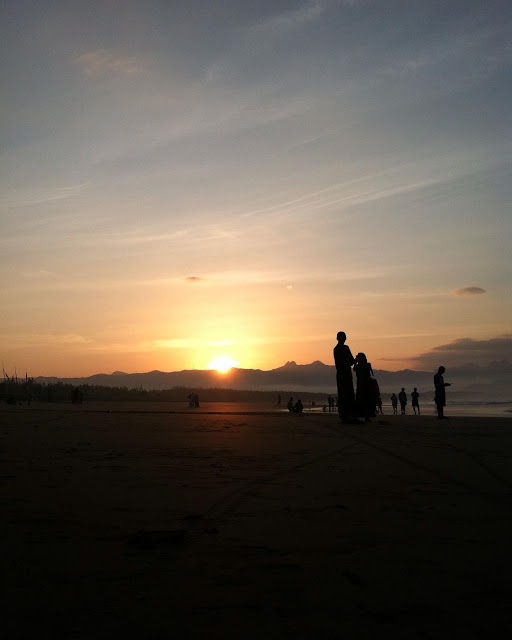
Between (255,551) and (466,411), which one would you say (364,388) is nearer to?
(255,551)

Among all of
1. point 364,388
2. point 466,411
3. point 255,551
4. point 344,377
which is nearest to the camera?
point 255,551

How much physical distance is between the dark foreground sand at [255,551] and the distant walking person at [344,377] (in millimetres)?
11069

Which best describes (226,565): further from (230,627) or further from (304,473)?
(304,473)

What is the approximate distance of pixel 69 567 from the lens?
3.48m

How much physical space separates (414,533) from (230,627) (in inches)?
77.5

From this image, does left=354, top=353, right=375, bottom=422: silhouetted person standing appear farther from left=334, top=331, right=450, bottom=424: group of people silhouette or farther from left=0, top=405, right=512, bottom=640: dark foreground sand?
left=0, top=405, right=512, bottom=640: dark foreground sand

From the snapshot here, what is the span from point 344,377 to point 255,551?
15.1m

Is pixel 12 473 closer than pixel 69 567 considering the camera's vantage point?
No

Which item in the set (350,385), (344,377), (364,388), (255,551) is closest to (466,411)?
(364,388)

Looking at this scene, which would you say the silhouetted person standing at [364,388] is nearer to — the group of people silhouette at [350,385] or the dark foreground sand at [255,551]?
the group of people silhouette at [350,385]

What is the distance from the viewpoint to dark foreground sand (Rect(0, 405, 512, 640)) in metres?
2.75

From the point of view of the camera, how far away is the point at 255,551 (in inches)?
149

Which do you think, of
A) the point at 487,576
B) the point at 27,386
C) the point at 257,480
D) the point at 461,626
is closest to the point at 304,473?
the point at 257,480

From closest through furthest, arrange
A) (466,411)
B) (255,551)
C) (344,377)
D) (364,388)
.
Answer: (255,551) < (344,377) < (364,388) < (466,411)
